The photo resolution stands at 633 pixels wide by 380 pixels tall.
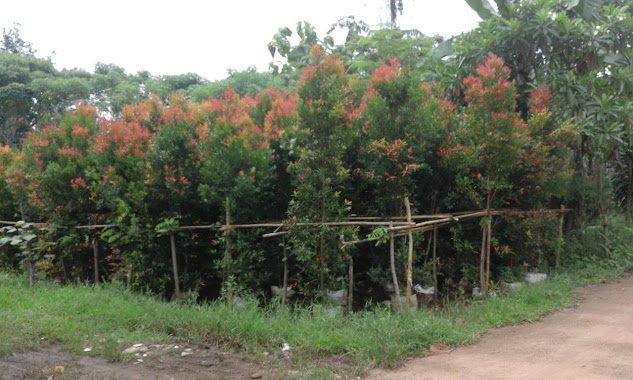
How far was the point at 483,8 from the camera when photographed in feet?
32.4

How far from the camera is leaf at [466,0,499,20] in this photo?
9875mm

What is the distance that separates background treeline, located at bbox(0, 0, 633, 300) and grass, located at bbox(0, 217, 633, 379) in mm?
766

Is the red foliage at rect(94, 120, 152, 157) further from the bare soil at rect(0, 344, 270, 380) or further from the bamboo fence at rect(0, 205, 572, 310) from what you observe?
the bare soil at rect(0, 344, 270, 380)

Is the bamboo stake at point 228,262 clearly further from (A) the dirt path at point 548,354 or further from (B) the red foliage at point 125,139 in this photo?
(A) the dirt path at point 548,354

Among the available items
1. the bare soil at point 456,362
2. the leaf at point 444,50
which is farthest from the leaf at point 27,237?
the leaf at point 444,50

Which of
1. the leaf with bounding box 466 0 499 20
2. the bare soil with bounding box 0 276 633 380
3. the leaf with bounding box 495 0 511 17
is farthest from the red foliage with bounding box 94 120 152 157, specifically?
the leaf with bounding box 495 0 511 17

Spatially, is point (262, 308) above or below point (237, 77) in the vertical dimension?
below

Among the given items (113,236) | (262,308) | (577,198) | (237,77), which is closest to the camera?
(262,308)

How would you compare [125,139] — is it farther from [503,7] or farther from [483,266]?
[503,7]

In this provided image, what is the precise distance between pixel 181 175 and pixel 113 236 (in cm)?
130

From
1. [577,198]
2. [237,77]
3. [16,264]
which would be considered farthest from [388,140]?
[237,77]

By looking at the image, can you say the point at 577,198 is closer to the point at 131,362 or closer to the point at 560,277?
the point at 560,277

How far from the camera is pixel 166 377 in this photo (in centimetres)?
502

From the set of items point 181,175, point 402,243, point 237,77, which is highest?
point 237,77
